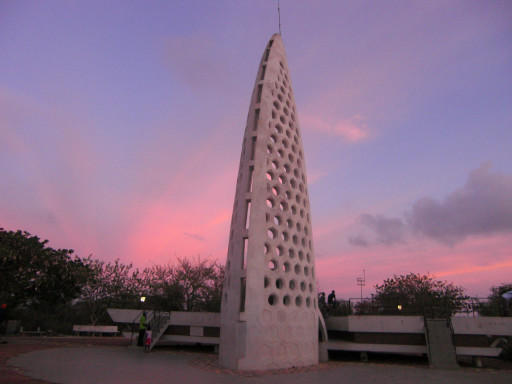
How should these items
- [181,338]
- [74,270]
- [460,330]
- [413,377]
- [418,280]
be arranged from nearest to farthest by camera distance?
1. [413,377]
2. [460,330]
3. [181,338]
4. [74,270]
5. [418,280]

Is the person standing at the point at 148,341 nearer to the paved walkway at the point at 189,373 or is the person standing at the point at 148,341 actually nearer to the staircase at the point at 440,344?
the paved walkway at the point at 189,373

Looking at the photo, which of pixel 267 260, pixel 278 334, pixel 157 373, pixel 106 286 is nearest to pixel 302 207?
pixel 267 260

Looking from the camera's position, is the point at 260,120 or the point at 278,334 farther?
the point at 260,120

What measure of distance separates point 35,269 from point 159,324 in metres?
9.07

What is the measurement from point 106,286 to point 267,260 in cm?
3194

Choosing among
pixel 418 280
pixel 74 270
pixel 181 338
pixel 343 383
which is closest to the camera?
pixel 343 383

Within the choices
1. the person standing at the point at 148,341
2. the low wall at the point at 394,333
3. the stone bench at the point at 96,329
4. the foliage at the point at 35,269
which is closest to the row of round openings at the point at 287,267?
the low wall at the point at 394,333

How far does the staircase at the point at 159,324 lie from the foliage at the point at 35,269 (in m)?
6.64

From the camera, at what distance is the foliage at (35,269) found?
72.5 feet

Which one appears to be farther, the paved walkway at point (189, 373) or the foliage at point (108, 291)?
the foliage at point (108, 291)

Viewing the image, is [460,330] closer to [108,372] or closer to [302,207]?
[302,207]

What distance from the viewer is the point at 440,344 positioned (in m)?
16.5

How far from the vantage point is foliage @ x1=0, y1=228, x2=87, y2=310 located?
22.1 metres

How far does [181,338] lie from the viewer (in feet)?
70.3
